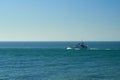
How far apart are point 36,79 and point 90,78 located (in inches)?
310

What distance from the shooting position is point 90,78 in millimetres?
48688

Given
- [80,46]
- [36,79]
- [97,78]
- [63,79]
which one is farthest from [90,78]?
[80,46]

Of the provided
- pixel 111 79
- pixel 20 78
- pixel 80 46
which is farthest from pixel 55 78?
pixel 80 46

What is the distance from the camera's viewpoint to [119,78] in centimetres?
4878

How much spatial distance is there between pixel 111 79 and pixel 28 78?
12045 millimetres

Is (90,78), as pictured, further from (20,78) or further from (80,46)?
(80,46)

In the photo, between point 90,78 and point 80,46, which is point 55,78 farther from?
point 80,46

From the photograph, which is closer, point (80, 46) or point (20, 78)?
point (20, 78)

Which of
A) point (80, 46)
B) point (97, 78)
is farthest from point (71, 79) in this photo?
point (80, 46)

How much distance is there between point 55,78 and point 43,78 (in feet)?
5.98

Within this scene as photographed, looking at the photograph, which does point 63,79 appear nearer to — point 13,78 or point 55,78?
point 55,78

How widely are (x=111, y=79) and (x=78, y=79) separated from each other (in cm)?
482

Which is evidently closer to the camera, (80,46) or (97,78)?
(97,78)

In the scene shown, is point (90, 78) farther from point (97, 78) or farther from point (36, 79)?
point (36, 79)
